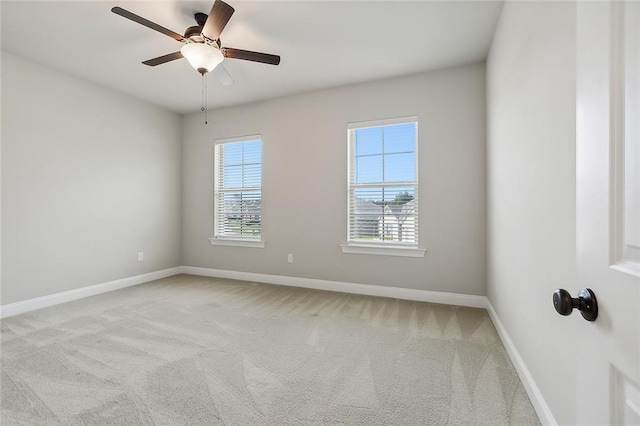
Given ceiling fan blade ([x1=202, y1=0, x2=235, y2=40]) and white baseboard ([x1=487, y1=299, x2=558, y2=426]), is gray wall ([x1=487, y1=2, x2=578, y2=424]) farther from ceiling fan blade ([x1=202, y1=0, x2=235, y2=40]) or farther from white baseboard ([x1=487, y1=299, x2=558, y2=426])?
ceiling fan blade ([x1=202, y1=0, x2=235, y2=40])

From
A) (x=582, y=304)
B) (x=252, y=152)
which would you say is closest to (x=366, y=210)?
(x=252, y=152)

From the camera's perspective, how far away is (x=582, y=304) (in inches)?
23.9

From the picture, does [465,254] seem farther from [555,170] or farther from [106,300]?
[106,300]

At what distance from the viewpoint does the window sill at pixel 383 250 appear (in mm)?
3473

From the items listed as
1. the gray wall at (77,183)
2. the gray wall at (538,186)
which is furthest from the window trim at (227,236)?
the gray wall at (538,186)

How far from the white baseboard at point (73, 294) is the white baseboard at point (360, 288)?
748 mm

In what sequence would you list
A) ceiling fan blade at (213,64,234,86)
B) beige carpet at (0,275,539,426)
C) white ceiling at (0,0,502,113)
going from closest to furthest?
beige carpet at (0,275,539,426) < white ceiling at (0,0,502,113) < ceiling fan blade at (213,64,234,86)

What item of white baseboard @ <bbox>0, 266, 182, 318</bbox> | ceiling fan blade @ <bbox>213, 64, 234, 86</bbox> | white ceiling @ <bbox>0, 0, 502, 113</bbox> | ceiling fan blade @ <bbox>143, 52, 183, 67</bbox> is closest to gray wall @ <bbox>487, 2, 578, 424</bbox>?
white ceiling @ <bbox>0, 0, 502, 113</bbox>

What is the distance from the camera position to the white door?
49 centimetres

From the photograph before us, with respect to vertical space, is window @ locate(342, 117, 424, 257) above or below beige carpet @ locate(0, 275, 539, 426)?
above

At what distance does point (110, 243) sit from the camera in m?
3.98

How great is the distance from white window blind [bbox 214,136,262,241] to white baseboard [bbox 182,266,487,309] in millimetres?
619

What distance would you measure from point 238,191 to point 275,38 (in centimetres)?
249

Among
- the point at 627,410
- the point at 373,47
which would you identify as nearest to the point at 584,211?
the point at 627,410
